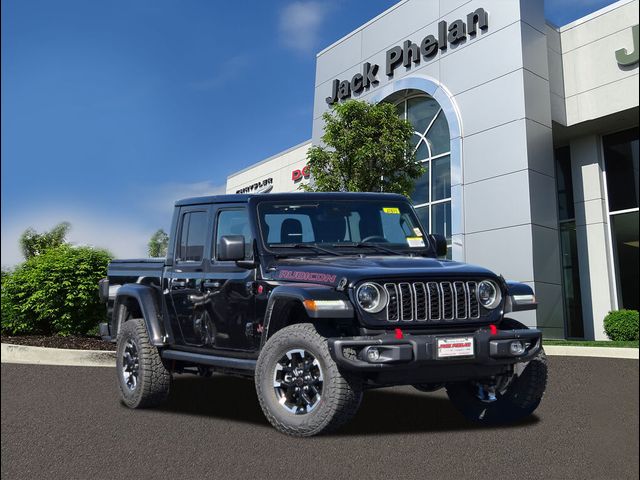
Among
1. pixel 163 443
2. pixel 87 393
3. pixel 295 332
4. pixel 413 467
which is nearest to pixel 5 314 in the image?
pixel 87 393

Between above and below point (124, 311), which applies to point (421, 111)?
above

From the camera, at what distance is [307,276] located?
3.90 m

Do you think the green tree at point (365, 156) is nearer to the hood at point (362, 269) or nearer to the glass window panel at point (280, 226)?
the glass window panel at point (280, 226)

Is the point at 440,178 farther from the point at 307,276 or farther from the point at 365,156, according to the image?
the point at 307,276

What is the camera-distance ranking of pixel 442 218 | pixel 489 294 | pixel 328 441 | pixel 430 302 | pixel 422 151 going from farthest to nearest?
pixel 422 151 → pixel 442 218 → pixel 489 294 → pixel 430 302 → pixel 328 441

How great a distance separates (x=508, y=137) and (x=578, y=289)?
4.75m

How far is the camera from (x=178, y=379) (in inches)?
262

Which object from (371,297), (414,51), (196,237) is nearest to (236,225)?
(196,237)

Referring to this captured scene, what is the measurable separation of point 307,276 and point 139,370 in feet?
6.70

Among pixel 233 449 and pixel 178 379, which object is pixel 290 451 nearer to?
pixel 233 449

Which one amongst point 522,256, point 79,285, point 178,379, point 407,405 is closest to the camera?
point 407,405

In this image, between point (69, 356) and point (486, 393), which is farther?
point (69, 356)

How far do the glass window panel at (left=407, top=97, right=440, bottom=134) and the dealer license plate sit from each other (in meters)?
16.3

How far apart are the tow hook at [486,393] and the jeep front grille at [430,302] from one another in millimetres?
546
